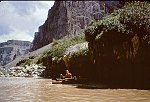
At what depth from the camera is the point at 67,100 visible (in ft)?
30.5

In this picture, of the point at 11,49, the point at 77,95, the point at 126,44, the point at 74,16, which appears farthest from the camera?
the point at 11,49

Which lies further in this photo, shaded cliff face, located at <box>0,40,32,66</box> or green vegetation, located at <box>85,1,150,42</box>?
shaded cliff face, located at <box>0,40,32,66</box>

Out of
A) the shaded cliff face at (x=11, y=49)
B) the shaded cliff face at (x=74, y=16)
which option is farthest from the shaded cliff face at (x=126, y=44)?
the shaded cliff face at (x=11, y=49)

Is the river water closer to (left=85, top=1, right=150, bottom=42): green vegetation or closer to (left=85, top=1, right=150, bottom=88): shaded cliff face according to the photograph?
(left=85, top=1, right=150, bottom=88): shaded cliff face

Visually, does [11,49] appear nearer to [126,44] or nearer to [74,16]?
[74,16]

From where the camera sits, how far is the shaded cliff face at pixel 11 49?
3878 inches

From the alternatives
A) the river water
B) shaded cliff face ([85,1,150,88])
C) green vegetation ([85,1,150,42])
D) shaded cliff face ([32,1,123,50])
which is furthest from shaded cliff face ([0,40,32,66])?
the river water

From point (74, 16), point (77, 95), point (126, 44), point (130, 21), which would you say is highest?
point (74, 16)

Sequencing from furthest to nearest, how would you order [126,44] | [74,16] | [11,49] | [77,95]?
[11,49] → [74,16] → [126,44] → [77,95]

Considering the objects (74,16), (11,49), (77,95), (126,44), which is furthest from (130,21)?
(11,49)

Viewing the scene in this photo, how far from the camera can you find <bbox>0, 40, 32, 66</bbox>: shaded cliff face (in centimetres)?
9850

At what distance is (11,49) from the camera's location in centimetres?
10425

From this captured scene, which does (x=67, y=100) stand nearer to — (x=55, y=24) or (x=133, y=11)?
(x=133, y=11)

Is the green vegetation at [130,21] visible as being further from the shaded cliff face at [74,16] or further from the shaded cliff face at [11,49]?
the shaded cliff face at [11,49]
